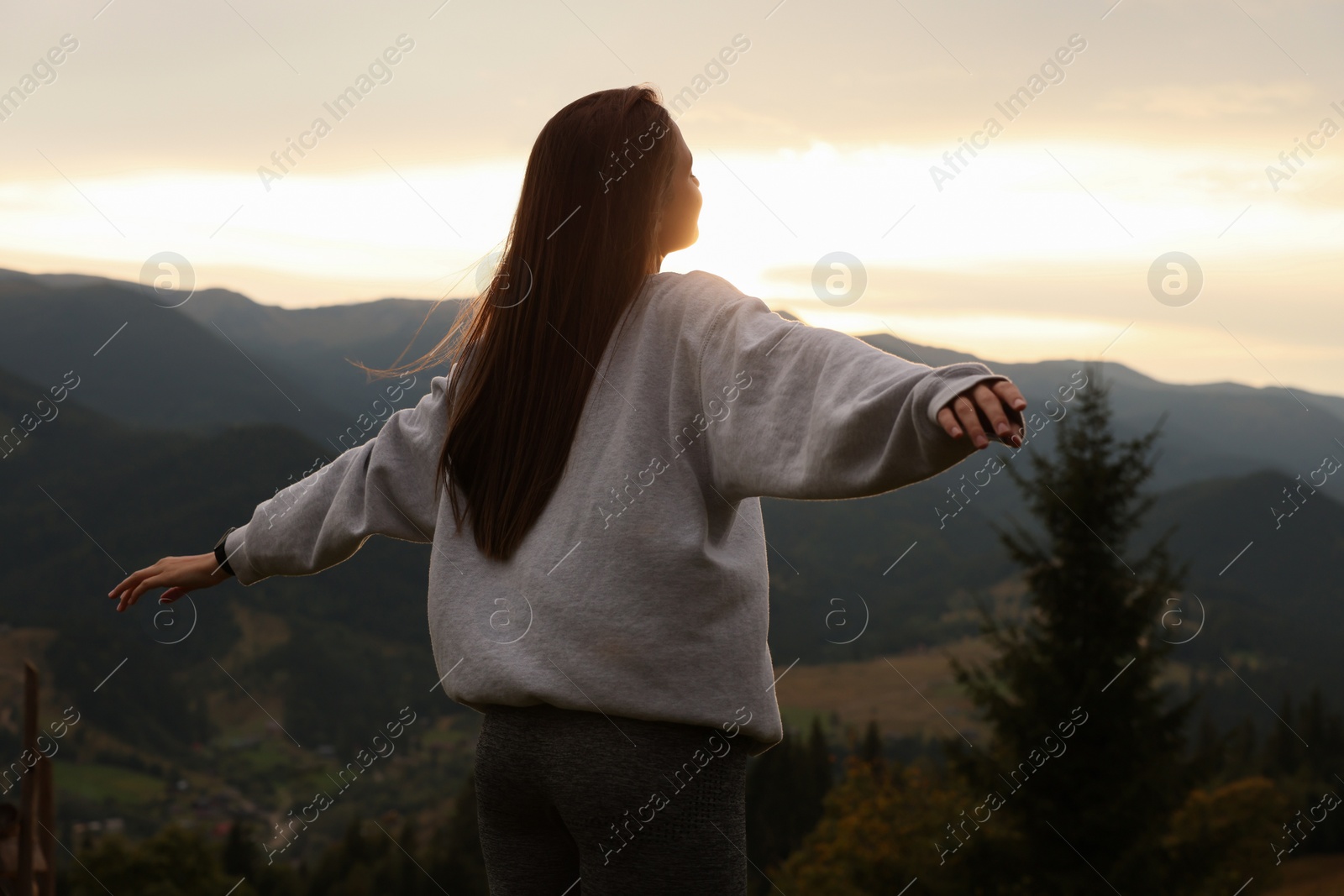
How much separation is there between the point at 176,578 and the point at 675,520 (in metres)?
1.05

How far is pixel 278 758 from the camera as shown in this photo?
1887 inches

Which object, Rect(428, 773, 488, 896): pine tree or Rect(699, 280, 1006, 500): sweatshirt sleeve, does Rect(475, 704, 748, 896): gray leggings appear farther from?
Rect(428, 773, 488, 896): pine tree

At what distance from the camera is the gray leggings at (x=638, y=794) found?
1262mm

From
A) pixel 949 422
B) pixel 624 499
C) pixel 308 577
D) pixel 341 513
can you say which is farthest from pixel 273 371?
pixel 949 422

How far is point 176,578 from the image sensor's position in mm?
1825

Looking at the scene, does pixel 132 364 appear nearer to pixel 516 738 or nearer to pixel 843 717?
pixel 843 717

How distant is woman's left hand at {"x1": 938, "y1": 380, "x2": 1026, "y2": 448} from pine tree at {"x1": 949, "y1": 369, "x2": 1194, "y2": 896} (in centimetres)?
1663

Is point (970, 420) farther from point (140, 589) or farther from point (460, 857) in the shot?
point (460, 857)

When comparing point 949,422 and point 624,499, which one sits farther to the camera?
point 624,499

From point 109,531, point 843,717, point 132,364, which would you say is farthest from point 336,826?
point 132,364

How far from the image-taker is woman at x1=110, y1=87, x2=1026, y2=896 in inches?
49.1

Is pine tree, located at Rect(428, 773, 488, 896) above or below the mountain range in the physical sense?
below

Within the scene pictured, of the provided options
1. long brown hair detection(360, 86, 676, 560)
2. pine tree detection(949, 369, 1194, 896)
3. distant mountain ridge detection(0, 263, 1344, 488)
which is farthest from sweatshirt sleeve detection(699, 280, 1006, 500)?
distant mountain ridge detection(0, 263, 1344, 488)

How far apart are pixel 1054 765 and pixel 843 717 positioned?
33.1 meters
